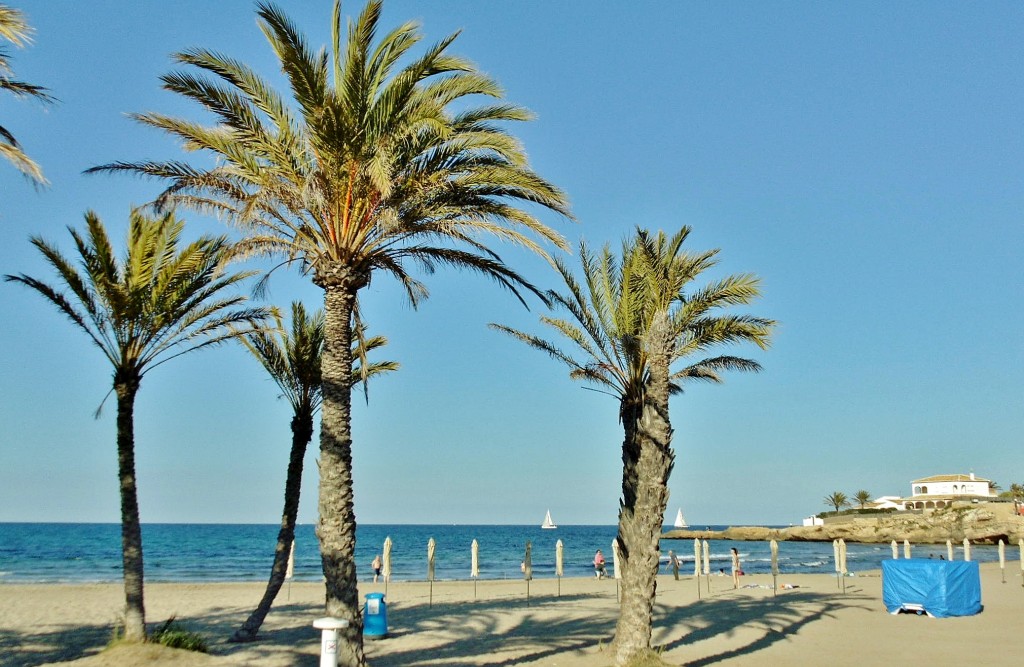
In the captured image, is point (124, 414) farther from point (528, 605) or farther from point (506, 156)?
point (528, 605)

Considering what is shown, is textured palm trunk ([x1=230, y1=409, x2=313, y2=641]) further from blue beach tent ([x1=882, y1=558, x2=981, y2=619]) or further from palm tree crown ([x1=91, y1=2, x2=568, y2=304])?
blue beach tent ([x1=882, y1=558, x2=981, y2=619])

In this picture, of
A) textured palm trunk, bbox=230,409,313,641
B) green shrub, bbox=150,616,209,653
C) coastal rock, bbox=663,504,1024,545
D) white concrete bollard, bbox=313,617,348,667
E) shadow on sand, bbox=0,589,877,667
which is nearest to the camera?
white concrete bollard, bbox=313,617,348,667

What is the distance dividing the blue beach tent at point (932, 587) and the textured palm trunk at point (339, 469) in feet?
50.7

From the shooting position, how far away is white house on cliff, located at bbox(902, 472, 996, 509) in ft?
308

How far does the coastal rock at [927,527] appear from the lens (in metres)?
67.8

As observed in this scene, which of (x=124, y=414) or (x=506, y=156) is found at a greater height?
(x=506, y=156)

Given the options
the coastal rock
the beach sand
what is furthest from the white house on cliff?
the beach sand

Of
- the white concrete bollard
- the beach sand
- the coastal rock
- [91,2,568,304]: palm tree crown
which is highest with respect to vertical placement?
[91,2,568,304]: palm tree crown

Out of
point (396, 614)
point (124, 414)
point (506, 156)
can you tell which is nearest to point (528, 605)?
point (396, 614)

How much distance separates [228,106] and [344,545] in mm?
5735

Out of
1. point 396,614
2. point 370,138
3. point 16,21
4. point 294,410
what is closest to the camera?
point 16,21

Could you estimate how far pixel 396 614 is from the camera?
2086 centimetres

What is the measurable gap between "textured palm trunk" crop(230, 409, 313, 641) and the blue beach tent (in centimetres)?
1434

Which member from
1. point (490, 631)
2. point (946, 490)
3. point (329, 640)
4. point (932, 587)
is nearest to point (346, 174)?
point (329, 640)
